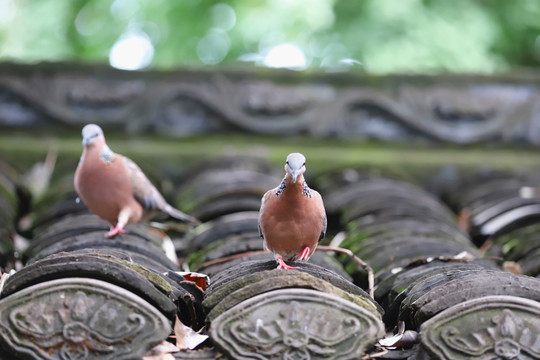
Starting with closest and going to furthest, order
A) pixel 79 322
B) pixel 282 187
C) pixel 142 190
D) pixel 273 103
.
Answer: pixel 79 322 < pixel 282 187 < pixel 142 190 < pixel 273 103

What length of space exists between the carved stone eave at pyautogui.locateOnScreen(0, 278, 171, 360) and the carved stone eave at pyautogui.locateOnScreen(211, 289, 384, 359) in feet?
0.52

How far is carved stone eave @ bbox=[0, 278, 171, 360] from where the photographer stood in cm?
182

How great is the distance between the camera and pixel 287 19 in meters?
7.16

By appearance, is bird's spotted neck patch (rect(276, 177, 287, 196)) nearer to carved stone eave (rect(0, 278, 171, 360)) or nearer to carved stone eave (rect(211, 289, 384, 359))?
carved stone eave (rect(211, 289, 384, 359))

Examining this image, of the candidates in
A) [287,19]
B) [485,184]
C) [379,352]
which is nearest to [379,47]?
[287,19]

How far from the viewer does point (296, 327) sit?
187 centimetres

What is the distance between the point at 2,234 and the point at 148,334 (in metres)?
1.41

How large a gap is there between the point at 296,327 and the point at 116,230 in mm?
1339

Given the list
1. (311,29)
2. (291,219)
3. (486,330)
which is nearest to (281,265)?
(291,219)

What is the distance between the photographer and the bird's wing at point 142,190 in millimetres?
3322

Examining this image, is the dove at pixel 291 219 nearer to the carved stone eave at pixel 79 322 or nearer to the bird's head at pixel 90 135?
the carved stone eave at pixel 79 322

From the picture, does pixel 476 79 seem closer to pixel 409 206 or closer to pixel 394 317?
pixel 409 206

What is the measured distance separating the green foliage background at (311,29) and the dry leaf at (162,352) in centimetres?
523

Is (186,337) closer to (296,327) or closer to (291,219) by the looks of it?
(296,327)
